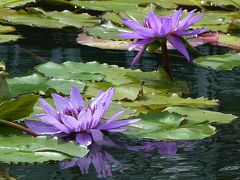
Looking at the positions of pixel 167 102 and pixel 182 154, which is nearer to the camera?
pixel 182 154

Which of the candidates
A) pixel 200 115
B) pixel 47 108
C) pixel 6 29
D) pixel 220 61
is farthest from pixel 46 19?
pixel 47 108

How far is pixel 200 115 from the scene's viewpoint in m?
1.36

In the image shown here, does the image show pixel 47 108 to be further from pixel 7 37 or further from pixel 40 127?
pixel 7 37

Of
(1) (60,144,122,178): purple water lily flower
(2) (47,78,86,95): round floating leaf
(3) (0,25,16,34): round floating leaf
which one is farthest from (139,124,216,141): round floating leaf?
(3) (0,25,16,34): round floating leaf

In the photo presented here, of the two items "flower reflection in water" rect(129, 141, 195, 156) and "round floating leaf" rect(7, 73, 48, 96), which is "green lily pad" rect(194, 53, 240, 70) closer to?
"round floating leaf" rect(7, 73, 48, 96)

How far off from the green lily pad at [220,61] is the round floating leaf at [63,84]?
435 mm

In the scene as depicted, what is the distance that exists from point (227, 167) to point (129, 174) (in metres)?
0.16

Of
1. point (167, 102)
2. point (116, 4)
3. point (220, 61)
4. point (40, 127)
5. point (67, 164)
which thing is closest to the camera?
point (67, 164)

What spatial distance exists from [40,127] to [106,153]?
127 mm

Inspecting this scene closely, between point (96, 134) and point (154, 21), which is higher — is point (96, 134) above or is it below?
below

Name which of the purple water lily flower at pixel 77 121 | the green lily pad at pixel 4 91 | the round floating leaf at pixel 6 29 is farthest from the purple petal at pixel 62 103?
the round floating leaf at pixel 6 29

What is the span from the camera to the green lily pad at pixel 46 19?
2.31 meters

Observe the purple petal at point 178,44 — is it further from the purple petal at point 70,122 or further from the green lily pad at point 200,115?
the purple petal at point 70,122

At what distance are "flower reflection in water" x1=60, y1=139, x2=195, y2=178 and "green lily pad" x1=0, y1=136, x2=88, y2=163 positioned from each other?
0.02m
